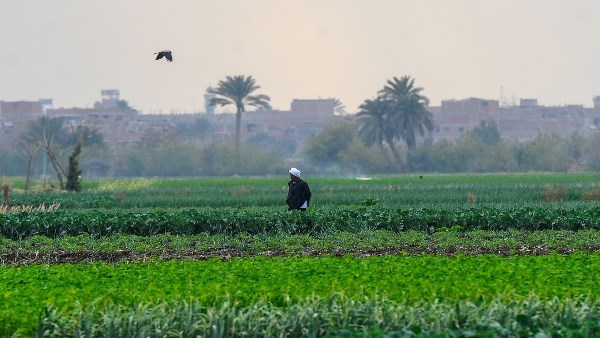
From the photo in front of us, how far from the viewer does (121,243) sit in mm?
25750

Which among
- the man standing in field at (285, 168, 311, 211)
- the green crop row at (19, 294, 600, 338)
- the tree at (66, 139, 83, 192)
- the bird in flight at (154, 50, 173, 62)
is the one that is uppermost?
the bird in flight at (154, 50, 173, 62)

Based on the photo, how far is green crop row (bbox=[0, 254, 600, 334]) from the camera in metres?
14.4

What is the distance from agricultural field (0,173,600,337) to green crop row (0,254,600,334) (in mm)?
29

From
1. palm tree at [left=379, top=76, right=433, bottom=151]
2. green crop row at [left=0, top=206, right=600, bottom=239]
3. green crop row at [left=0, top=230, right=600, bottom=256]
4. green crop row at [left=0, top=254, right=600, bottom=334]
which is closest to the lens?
green crop row at [left=0, top=254, right=600, bottom=334]

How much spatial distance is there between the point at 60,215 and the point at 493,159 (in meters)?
102

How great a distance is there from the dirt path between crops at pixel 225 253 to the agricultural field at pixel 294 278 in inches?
2.1

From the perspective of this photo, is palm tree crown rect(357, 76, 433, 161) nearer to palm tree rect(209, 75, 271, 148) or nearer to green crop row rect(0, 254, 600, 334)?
palm tree rect(209, 75, 271, 148)

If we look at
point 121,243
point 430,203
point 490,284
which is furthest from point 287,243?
point 430,203

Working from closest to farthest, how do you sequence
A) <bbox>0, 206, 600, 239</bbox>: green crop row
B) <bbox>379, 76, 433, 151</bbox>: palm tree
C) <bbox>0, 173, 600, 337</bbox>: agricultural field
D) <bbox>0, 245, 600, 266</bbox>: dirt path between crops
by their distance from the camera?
1. <bbox>0, 173, 600, 337</bbox>: agricultural field
2. <bbox>0, 245, 600, 266</bbox>: dirt path between crops
3. <bbox>0, 206, 600, 239</bbox>: green crop row
4. <bbox>379, 76, 433, 151</bbox>: palm tree

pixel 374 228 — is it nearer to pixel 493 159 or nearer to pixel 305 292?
pixel 305 292

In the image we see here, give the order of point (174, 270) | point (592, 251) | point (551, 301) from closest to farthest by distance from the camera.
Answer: point (551, 301)
point (174, 270)
point (592, 251)

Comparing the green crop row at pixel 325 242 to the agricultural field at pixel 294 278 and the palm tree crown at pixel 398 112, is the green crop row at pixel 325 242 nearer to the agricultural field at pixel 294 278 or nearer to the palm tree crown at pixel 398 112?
the agricultural field at pixel 294 278

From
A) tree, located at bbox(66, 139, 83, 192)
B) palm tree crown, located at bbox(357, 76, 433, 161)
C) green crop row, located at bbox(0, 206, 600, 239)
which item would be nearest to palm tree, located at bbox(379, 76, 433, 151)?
palm tree crown, located at bbox(357, 76, 433, 161)

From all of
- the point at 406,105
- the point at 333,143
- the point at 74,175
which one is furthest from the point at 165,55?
the point at 333,143
